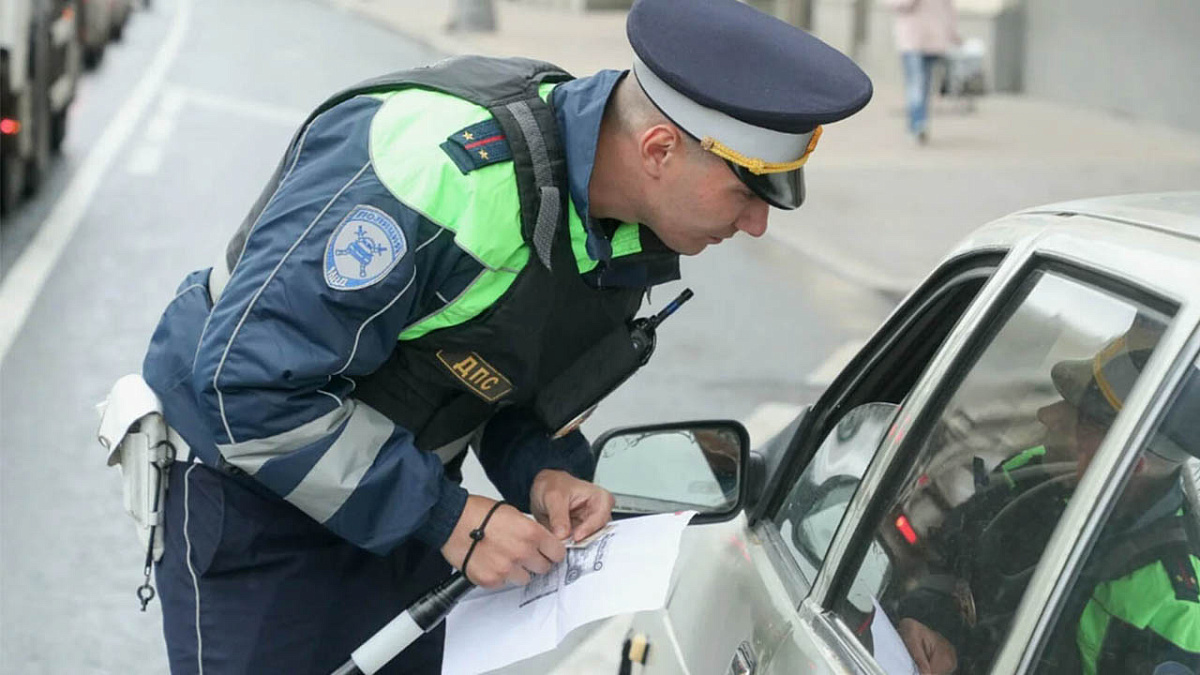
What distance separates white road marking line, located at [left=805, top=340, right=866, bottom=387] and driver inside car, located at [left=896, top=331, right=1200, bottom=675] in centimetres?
525

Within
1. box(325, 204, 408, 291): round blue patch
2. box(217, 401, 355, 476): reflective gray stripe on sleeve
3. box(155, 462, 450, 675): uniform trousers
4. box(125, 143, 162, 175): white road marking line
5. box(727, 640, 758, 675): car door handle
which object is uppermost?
box(325, 204, 408, 291): round blue patch

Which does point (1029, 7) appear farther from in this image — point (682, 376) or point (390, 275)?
Result: point (390, 275)

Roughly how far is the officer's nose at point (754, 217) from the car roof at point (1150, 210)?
0.37 metres

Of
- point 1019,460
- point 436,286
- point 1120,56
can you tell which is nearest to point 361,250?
point 436,286

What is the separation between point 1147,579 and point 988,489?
33 centimetres

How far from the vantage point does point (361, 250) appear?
7.54ft

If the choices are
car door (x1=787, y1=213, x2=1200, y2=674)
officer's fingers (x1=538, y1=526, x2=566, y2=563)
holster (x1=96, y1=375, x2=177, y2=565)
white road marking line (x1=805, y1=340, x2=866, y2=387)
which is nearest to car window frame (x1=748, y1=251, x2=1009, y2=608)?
car door (x1=787, y1=213, x2=1200, y2=674)

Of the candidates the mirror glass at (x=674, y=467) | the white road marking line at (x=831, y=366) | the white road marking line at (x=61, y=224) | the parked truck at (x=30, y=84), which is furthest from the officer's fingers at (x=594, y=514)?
the parked truck at (x=30, y=84)

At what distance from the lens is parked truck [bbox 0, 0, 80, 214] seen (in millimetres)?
9930

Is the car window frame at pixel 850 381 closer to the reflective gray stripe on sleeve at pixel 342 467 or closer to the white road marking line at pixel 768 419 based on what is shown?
the reflective gray stripe on sleeve at pixel 342 467

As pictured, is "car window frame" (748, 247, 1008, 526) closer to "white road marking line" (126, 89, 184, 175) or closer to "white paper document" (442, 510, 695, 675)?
"white paper document" (442, 510, 695, 675)

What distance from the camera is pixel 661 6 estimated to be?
2459mm

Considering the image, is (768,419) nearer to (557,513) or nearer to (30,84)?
(557,513)

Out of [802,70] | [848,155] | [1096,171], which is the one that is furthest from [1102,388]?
[848,155]
